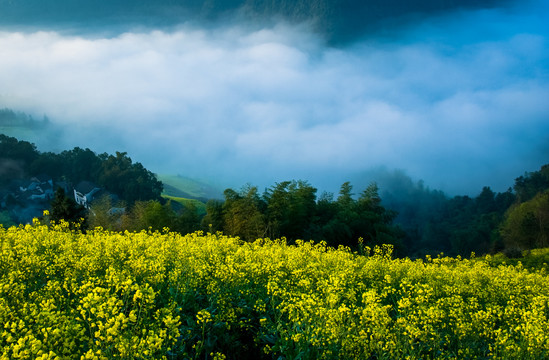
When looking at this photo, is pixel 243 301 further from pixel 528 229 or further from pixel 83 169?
pixel 83 169

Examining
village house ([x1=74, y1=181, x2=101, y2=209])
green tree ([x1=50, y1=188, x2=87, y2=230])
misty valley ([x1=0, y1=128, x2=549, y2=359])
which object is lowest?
village house ([x1=74, y1=181, x2=101, y2=209])

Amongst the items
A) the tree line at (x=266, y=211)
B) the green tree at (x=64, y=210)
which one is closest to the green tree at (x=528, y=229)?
the tree line at (x=266, y=211)

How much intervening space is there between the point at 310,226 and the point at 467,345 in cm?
3460

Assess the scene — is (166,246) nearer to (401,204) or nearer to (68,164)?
(68,164)

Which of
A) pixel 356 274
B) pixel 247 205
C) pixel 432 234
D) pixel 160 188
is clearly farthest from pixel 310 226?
pixel 432 234

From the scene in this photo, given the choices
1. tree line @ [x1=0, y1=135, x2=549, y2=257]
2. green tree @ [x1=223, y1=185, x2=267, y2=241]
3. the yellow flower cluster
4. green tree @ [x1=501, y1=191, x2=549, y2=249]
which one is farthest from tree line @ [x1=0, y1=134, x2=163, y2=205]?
the yellow flower cluster

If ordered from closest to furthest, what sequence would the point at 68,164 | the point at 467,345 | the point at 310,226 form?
1. the point at 467,345
2. the point at 310,226
3. the point at 68,164

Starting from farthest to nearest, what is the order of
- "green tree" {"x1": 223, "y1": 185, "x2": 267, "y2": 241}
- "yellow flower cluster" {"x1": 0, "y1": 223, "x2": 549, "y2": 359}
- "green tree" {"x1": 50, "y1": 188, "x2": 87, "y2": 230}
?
"green tree" {"x1": 223, "y1": 185, "x2": 267, "y2": 241}, "green tree" {"x1": 50, "y1": 188, "x2": 87, "y2": 230}, "yellow flower cluster" {"x1": 0, "y1": 223, "x2": 549, "y2": 359}

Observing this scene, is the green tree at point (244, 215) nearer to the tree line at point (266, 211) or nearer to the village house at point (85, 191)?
the tree line at point (266, 211)

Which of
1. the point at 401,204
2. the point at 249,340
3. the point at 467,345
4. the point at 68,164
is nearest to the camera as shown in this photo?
the point at 467,345

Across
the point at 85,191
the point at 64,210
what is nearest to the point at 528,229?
the point at 64,210

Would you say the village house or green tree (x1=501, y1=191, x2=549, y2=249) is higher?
green tree (x1=501, y1=191, x2=549, y2=249)

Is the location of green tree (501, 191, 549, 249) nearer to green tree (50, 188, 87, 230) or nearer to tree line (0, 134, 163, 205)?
green tree (50, 188, 87, 230)

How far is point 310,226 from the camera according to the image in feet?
132
